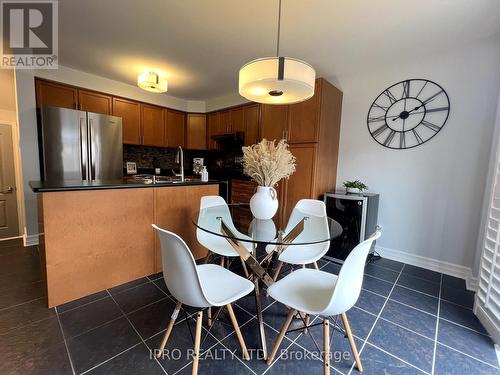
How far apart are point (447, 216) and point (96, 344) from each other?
3.42m

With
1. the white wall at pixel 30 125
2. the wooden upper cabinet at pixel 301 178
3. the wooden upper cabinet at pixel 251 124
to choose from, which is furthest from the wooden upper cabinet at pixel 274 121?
the white wall at pixel 30 125

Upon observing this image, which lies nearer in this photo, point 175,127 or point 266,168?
point 266,168

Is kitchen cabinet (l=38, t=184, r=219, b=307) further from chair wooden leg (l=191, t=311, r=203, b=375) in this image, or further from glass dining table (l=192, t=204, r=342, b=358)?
chair wooden leg (l=191, t=311, r=203, b=375)

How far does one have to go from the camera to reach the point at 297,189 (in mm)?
3059

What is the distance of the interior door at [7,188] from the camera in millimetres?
3295

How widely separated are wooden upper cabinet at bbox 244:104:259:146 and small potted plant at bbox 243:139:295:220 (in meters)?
2.23

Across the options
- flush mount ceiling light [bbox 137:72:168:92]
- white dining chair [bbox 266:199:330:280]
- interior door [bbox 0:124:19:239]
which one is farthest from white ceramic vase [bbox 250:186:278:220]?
interior door [bbox 0:124:19:239]

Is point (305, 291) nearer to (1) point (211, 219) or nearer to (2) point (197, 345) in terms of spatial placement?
(2) point (197, 345)

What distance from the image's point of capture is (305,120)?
2.93 meters

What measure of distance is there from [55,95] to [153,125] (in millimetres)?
1439

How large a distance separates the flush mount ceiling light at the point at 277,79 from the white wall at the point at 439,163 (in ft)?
5.84

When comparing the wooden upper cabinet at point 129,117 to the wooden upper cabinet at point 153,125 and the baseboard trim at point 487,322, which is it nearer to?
the wooden upper cabinet at point 153,125

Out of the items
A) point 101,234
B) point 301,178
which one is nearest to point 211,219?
point 101,234

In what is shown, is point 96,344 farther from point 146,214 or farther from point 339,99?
point 339,99
